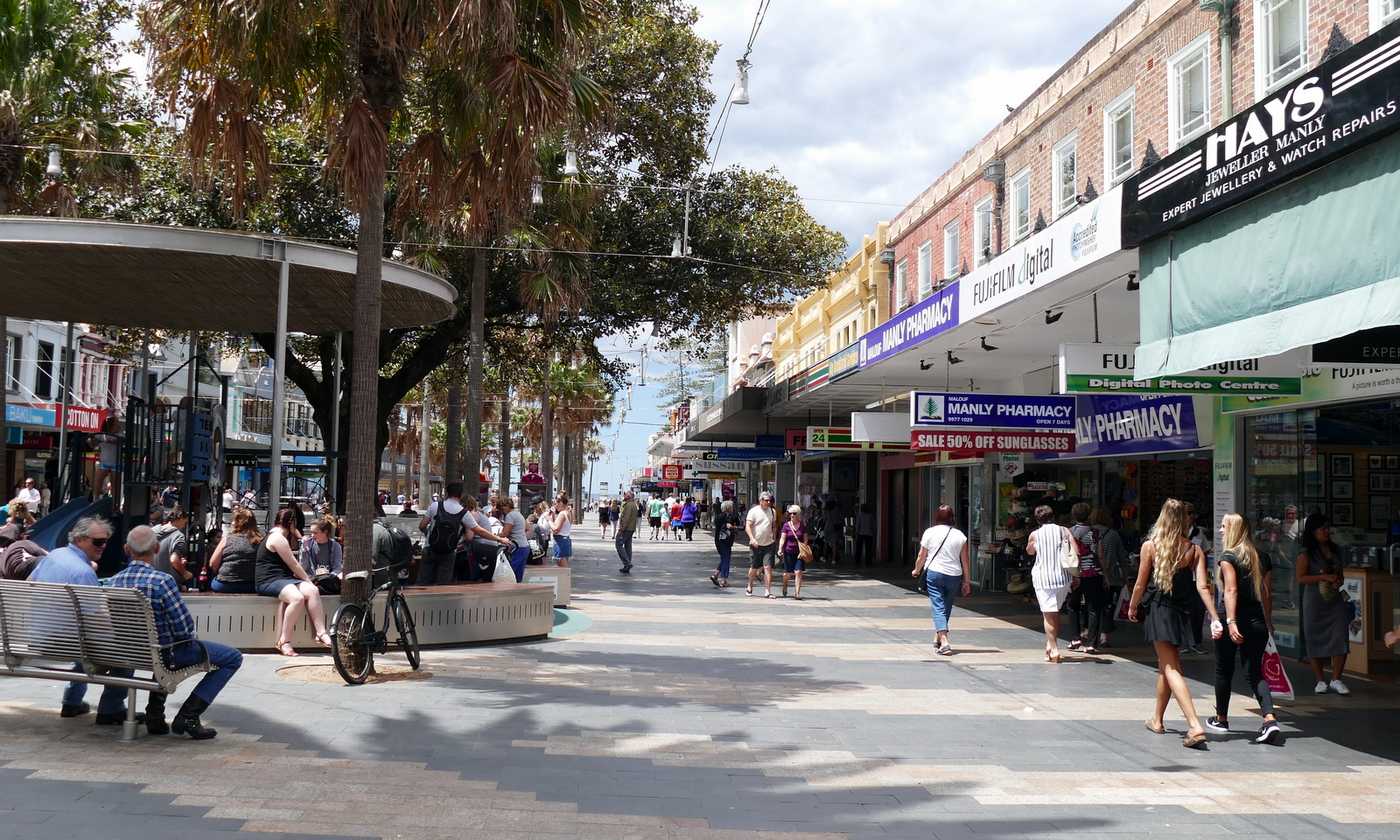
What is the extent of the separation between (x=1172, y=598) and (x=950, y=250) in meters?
16.1

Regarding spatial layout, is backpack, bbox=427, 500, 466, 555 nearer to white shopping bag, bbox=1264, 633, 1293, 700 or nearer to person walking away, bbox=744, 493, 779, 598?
person walking away, bbox=744, 493, 779, 598

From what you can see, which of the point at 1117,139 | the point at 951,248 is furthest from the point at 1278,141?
the point at 951,248

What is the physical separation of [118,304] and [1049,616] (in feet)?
37.6

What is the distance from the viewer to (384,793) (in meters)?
5.97

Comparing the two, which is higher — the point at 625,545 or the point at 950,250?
the point at 950,250

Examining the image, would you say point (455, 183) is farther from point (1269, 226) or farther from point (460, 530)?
point (1269, 226)

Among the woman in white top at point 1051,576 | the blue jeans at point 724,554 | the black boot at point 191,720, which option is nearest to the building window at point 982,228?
the blue jeans at point 724,554

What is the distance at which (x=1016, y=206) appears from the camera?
1998 cm

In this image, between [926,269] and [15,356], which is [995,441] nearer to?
[926,269]

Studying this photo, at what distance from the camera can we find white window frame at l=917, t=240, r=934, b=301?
2436 cm

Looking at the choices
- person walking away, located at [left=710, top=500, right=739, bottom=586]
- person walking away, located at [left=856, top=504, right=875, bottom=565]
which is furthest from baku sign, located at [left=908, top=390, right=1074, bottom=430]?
person walking away, located at [left=856, top=504, right=875, bottom=565]

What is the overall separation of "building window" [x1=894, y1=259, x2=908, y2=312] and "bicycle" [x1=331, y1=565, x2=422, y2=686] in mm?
18300

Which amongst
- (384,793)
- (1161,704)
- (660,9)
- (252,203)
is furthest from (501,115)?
(660,9)

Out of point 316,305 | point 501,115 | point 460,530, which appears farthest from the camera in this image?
point 316,305
